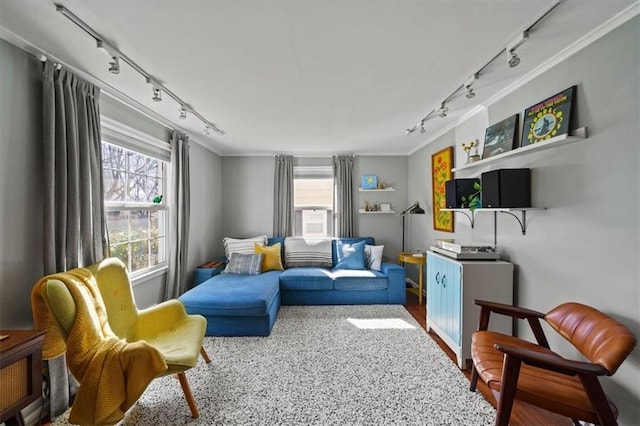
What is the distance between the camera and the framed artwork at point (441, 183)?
326 cm

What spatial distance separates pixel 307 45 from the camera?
64.0 inches

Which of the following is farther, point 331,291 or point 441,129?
point 331,291

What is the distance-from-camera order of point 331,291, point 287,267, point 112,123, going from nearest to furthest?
point 112,123 < point 331,291 < point 287,267

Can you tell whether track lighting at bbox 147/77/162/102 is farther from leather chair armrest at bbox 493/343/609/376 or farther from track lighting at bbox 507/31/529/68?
leather chair armrest at bbox 493/343/609/376

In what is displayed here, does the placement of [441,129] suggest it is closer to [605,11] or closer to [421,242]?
[421,242]

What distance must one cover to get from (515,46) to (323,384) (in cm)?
262

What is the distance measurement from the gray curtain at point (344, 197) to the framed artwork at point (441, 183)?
1.40 m

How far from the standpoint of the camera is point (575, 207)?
1688 millimetres

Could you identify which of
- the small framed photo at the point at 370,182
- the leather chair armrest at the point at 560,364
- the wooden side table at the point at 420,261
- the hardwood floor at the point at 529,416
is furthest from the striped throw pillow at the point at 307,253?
the leather chair armrest at the point at 560,364

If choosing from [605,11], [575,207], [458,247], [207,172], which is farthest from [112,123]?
[575,207]

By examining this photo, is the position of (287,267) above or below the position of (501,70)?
below

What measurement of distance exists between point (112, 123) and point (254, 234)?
276cm

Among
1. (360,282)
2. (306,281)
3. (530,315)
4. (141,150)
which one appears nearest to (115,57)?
(141,150)

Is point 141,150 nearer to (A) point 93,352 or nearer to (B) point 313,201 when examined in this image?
(A) point 93,352
